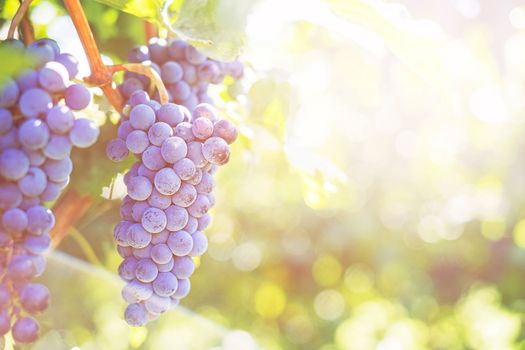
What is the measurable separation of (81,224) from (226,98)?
242 millimetres

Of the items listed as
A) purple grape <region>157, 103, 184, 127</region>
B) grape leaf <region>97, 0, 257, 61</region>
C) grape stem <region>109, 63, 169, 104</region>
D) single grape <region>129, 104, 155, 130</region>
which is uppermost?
grape leaf <region>97, 0, 257, 61</region>

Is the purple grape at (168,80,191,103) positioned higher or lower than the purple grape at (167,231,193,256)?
higher

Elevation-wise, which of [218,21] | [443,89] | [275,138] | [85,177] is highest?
[443,89]

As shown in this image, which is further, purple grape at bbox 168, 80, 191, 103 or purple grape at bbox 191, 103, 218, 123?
purple grape at bbox 168, 80, 191, 103

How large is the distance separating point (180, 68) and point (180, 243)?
0.19 metres

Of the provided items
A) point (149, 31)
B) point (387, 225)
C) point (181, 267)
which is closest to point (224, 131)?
point (181, 267)

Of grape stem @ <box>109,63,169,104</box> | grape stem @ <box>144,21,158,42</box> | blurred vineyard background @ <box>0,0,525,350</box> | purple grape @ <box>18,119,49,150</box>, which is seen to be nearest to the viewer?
purple grape @ <box>18,119,49,150</box>

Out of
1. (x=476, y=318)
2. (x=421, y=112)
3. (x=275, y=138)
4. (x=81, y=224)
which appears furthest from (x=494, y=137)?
(x=81, y=224)

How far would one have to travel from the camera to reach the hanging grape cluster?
59cm

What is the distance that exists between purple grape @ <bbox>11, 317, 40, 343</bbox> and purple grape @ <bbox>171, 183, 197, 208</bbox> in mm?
145

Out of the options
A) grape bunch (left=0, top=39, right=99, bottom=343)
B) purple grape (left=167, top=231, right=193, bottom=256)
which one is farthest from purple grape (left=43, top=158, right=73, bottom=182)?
purple grape (left=167, top=231, right=193, bottom=256)

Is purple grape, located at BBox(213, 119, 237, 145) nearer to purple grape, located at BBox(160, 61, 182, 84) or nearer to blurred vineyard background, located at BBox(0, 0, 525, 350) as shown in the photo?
purple grape, located at BBox(160, 61, 182, 84)

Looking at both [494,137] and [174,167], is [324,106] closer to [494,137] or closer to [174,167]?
[494,137]

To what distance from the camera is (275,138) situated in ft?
3.21
